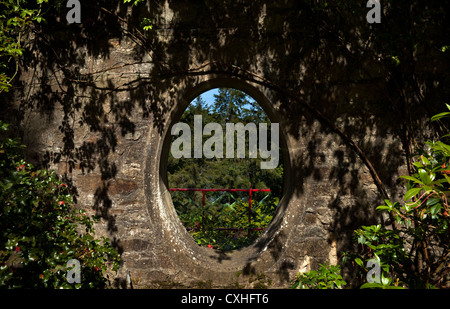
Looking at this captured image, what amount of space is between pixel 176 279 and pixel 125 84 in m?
1.67

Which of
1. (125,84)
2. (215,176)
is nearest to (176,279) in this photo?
(125,84)

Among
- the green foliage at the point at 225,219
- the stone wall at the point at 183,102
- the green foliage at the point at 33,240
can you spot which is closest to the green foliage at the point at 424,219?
the stone wall at the point at 183,102

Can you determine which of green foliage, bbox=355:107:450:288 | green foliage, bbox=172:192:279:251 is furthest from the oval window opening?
green foliage, bbox=355:107:450:288

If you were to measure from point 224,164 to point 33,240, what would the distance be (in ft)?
22.4

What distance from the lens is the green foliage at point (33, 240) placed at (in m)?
1.63

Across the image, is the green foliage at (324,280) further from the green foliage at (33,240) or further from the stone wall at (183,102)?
the green foliage at (33,240)

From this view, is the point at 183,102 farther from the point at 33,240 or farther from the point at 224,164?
the point at 224,164

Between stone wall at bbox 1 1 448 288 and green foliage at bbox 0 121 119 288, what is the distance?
1.23ft

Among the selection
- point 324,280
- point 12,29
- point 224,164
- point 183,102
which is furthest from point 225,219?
point 12,29

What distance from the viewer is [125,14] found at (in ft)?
8.38

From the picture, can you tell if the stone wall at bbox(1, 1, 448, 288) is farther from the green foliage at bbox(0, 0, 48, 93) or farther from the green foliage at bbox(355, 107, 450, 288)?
the green foliage at bbox(355, 107, 450, 288)

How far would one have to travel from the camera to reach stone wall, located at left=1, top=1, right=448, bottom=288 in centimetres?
249

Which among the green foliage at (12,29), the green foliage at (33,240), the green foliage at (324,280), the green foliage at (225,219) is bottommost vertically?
the green foliage at (225,219)

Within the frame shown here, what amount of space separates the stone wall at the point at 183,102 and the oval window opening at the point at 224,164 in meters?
3.54
